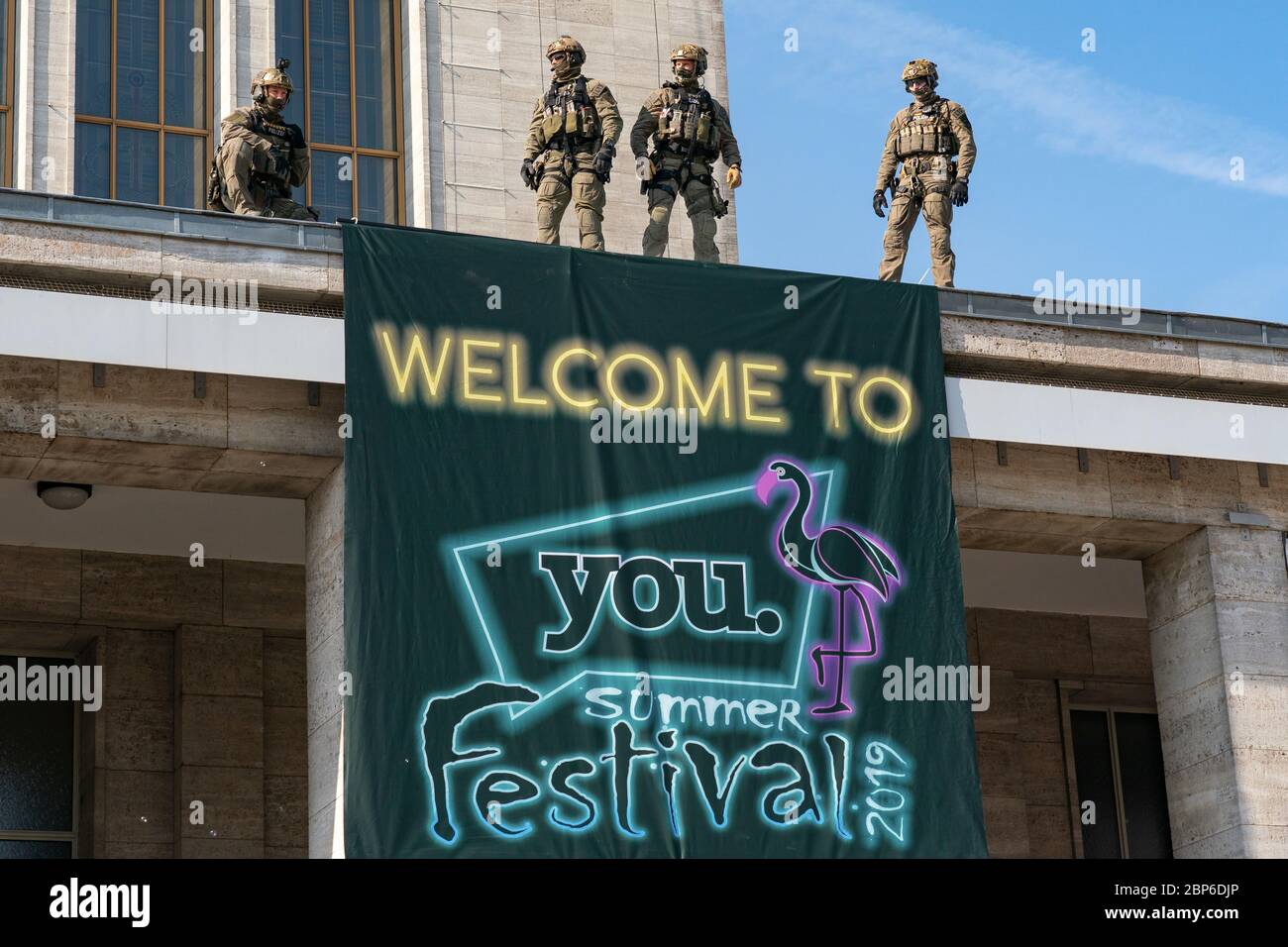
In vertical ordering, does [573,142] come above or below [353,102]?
below

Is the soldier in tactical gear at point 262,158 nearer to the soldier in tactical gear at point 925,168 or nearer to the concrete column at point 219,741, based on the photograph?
the concrete column at point 219,741

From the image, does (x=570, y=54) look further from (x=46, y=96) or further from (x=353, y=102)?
(x=46, y=96)

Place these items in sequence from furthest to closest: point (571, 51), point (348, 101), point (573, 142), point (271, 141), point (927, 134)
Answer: point (348, 101)
point (927, 134)
point (573, 142)
point (571, 51)
point (271, 141)

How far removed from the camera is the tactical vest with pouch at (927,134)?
76.5ft

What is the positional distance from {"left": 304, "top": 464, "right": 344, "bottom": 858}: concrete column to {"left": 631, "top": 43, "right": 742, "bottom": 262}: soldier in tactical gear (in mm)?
4599

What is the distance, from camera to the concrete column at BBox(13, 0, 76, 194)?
81.3 feet

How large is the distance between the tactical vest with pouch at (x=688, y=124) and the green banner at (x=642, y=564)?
2134mm

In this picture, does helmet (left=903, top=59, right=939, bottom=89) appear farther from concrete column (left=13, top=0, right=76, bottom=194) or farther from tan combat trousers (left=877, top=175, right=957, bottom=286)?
concrete column (left=13, top=0, right=76, bottom=194)

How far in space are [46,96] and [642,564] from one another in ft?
31.4

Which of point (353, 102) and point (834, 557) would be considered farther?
point (353, 102)

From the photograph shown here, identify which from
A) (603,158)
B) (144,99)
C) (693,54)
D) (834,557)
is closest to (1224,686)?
(834,557)

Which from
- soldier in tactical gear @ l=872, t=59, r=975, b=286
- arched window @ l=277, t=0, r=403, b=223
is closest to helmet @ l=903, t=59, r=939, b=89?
soldier in tactical gear @ l=872, t=59, r=975, b=286

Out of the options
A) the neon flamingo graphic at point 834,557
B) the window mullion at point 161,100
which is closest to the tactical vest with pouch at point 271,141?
the window mullion at point 161,100

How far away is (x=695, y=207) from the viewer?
22766 mm
